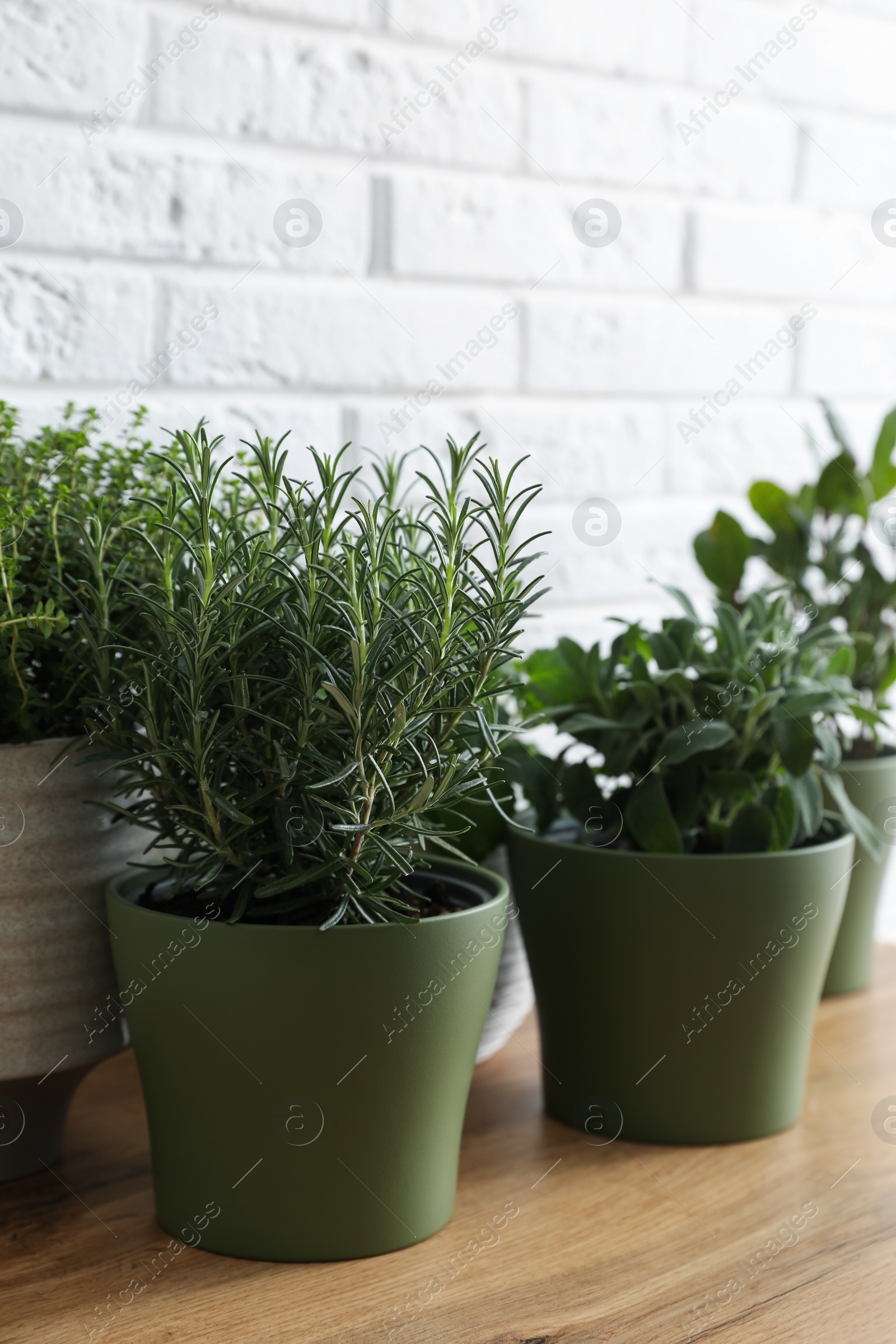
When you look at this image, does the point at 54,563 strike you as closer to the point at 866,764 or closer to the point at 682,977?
the point at 682,977

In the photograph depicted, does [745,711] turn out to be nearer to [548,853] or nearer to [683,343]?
[548,853]

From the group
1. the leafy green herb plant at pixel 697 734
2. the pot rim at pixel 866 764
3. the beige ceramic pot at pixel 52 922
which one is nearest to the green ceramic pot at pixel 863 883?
the pot rim at pixel 866 764

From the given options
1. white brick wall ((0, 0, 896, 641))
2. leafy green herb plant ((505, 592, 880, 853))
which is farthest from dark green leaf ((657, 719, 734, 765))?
white brick wall ((0, 0, 896, 641))

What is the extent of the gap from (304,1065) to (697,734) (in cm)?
25

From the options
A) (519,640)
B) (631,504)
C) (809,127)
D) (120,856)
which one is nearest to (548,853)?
(120,856)

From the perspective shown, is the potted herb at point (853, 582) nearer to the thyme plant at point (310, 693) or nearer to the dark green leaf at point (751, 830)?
the dark green leaf at point (751, 830)

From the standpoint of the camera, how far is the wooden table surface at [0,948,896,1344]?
1.59 ft

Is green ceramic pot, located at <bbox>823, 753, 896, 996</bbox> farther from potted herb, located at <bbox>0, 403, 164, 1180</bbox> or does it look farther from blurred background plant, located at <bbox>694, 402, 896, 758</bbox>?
potted herb, located at <bbox>0, 403, 164, 1180</bbox>

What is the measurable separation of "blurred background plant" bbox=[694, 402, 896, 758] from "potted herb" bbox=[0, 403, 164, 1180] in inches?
19.0

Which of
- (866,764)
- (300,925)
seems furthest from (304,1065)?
(866,764)

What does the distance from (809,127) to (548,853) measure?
82 centimetres

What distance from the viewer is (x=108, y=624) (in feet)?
1.77

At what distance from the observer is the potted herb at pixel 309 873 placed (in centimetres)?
50

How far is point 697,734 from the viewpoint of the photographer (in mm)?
624
